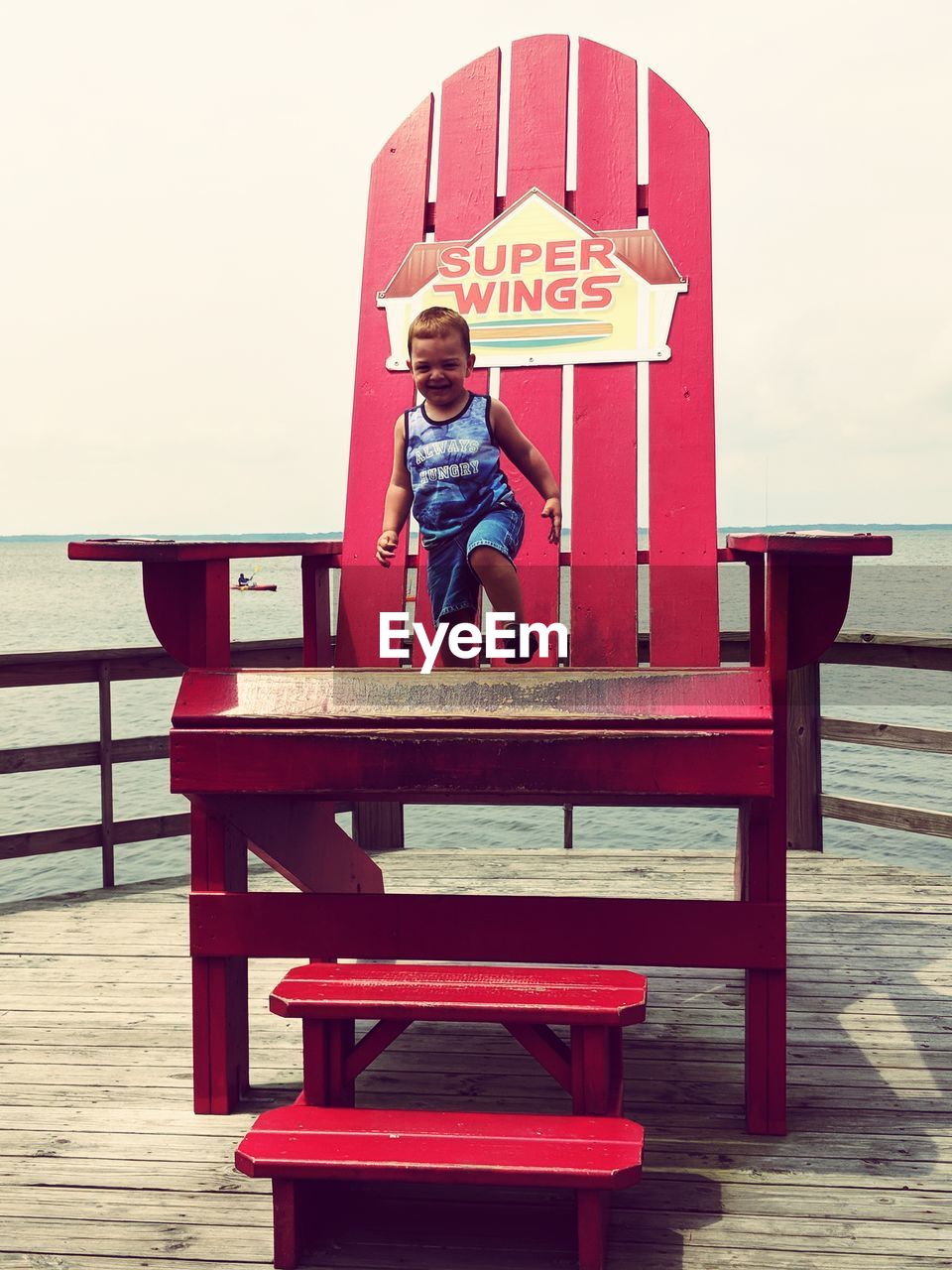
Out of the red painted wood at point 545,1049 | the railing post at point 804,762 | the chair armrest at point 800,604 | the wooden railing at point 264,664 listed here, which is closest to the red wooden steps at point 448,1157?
the red painted wood at point 545,1049

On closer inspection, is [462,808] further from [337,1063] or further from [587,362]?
[337,1063]

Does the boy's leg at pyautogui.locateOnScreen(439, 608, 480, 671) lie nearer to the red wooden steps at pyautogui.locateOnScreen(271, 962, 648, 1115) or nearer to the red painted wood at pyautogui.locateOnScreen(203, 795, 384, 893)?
the red painted wood at pyautogui.locateOnScreen(203, 795, 384, 893)

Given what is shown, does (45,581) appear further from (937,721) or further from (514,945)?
(514,945)

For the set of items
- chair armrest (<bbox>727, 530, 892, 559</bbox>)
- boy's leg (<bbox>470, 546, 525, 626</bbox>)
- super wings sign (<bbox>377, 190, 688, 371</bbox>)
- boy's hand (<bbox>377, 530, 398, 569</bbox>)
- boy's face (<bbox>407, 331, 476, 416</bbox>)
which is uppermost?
super wings sign (<bbox>377, 190, 688, 371</bbox>)

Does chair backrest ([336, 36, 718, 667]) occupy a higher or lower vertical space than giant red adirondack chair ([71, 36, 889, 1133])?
higher

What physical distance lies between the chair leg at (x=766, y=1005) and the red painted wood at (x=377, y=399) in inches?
39.1

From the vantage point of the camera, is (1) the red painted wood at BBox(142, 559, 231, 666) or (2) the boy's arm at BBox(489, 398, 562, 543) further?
(2) the boy's arm at BBox(489, 398, 562, 543)

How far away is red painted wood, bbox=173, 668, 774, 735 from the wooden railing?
5.61 feet

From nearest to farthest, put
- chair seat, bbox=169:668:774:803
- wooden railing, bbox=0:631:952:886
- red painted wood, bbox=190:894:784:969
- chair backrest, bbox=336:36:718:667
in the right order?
chair seat, bbox=169:668:774:803, red painted wood, bbox=190:894:784:969, chair backrest, bbox=336:36:718:667, wooden railing, bbox=0:631:952:886

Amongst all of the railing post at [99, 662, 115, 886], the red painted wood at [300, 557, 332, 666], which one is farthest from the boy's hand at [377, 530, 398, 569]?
the railing post at [99, 662, 115, 886]

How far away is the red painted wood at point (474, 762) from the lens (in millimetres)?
1906

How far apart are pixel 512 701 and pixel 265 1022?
1135mm

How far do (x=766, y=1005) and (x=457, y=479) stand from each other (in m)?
1.18

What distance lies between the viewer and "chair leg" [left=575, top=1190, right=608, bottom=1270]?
5.24 ft
